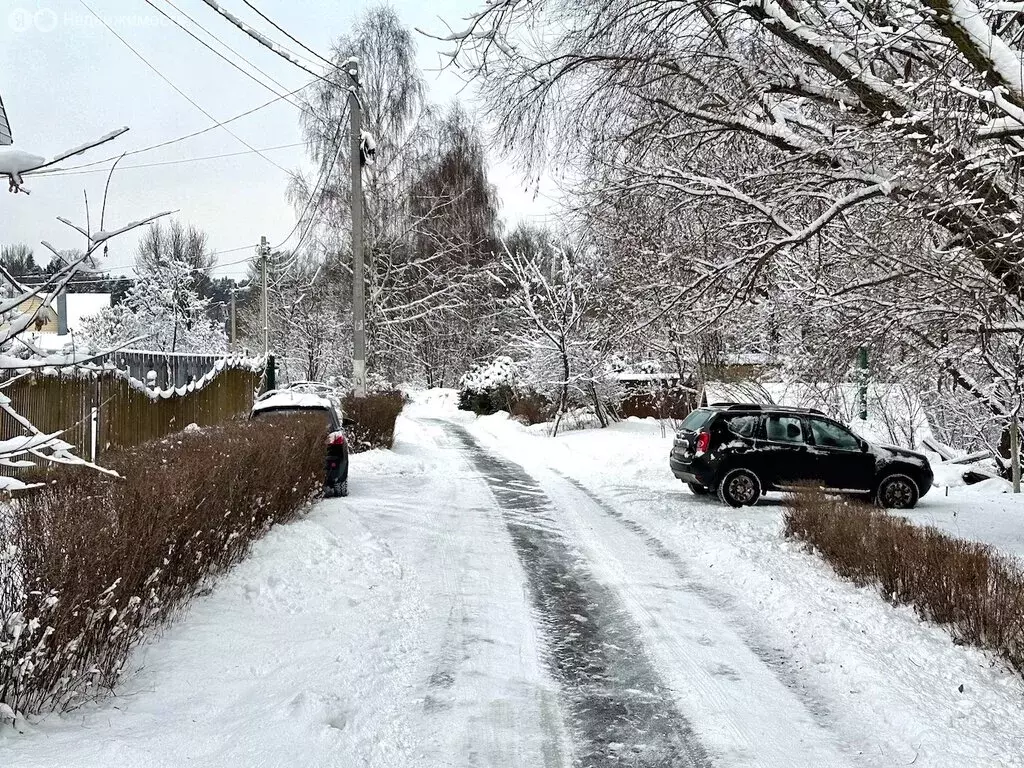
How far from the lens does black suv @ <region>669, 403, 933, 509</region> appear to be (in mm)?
13359

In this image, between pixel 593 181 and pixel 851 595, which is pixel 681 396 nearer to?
pixel 593 181

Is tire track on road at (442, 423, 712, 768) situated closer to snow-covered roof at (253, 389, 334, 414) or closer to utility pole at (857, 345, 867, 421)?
utility pole at (857, 345, 867, 421)

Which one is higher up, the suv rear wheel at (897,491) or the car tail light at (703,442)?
the car tail light at (703,442)

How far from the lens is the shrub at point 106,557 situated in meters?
3.92

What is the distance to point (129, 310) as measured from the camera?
50781 millimetres

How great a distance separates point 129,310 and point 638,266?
1819 inches

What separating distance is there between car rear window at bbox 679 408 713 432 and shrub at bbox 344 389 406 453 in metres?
8.00

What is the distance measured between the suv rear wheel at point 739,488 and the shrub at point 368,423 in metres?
8.87

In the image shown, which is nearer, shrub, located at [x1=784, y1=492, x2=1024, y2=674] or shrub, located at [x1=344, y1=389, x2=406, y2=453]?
shrub, located at [x1=784, y1=492, x2=1024, y2=674]

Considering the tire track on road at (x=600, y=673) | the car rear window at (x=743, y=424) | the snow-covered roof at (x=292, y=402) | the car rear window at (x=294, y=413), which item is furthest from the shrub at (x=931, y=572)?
the snow-covered roof at (x=292, y=402)

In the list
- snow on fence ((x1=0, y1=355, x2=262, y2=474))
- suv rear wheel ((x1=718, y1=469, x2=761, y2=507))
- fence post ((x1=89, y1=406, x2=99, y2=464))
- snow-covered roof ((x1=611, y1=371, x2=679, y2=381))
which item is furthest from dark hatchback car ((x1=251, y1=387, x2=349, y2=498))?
snow-covered roof ((x1=611, y1=371, x2=679, y2=381))

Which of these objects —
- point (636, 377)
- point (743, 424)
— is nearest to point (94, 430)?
point (743, 424)

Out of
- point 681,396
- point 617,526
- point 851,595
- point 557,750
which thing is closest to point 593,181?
point 617,526

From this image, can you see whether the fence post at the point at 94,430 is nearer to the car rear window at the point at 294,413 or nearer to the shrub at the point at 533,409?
the car rear window at the point at 294,413
